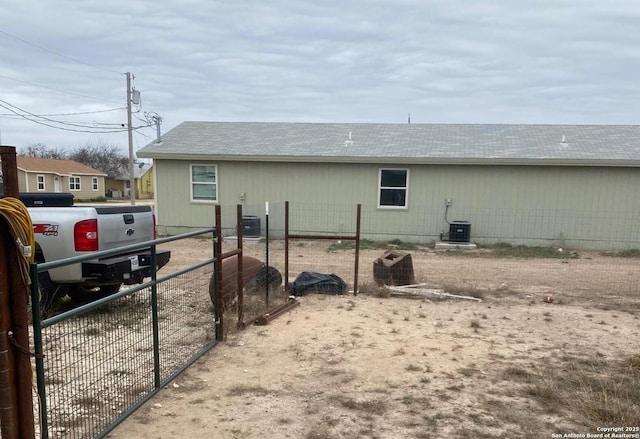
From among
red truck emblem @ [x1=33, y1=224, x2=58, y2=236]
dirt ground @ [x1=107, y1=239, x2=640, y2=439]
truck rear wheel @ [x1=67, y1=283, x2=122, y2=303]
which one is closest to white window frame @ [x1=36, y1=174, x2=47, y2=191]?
truck rear wheel @ [x1=67, y1=283, x2=122, y2=303]

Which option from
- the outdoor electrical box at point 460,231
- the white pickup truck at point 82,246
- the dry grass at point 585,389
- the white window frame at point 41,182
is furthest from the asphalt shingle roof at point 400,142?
the white window frame at point 41,182

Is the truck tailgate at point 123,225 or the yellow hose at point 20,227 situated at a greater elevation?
the yellow hose at point 20,227

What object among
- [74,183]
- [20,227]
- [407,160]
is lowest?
[74,183]

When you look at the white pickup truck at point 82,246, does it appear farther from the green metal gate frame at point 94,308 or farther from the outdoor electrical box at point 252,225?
the outdoor electrical box at point 252,225

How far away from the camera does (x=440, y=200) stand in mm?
14000

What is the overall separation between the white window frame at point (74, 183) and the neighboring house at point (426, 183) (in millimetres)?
34379

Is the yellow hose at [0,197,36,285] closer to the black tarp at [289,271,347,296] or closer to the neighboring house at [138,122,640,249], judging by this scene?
the black tarp at [289,271,347,296]

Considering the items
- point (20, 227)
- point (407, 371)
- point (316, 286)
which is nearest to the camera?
point (20, 227)

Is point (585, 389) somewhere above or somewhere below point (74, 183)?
below

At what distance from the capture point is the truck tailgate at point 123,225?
Answer: 5.55m

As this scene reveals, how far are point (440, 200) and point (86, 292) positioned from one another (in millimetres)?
10231

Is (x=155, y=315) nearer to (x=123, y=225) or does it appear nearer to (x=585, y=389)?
(x=123, y=225)

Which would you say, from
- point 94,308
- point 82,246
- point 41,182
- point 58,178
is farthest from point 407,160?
point 58,178

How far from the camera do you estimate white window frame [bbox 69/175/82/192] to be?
4512cm
